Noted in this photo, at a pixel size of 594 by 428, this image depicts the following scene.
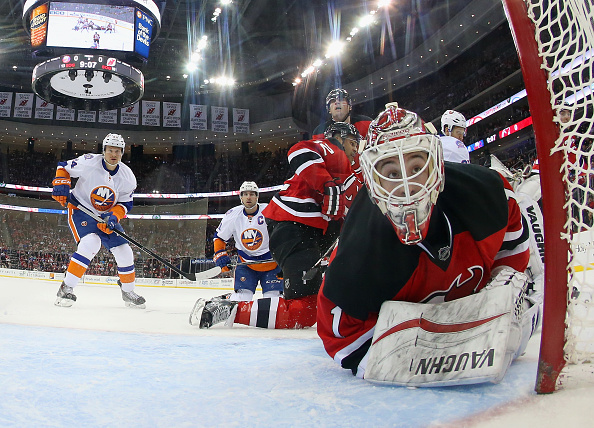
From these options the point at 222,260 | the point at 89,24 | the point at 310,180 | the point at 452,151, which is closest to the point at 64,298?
the point at 222,260

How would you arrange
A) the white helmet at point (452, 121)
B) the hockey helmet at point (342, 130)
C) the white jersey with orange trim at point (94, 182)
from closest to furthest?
the hockey helmet at point (342, 130) < the white helmet at point (452, 121) < the white jersey with orange trim at point (94, 182)

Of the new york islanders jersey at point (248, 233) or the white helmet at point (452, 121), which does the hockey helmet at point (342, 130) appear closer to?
the white helmet at point (452, 121)

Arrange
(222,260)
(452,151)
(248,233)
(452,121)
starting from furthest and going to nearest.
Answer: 1. (248,233)
2. (222,260)
3. (452,121)
4. (452,151)

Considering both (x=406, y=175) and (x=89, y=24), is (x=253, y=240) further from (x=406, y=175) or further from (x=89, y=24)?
(x=89, y=24)

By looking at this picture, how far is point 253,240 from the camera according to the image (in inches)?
165

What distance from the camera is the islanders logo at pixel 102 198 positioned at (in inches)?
160

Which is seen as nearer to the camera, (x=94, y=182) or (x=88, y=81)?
(x=94, y=182)

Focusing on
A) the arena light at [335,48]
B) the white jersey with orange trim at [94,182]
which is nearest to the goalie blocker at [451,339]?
the white jersey with orange trim at [94,182]

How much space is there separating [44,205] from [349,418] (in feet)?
65.9

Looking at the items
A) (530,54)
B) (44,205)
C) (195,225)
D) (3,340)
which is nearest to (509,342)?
(530,54)

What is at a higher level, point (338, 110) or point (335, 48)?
point (335, 48)

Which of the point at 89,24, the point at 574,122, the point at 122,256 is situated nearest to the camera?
the point at 574,122

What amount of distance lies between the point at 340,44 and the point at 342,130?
42.0 feet

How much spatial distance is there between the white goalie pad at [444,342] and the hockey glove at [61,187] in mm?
3438
